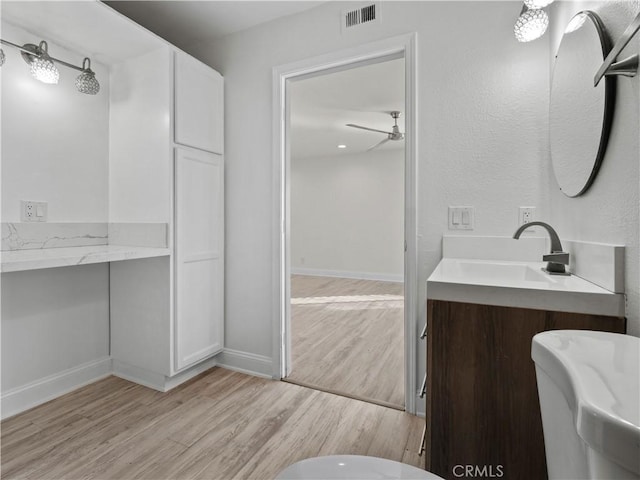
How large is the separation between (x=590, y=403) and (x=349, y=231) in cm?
627

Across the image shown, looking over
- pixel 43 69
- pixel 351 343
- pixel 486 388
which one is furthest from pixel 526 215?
pixel 43 69

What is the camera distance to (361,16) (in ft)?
6.72

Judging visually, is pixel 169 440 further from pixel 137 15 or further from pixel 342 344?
pixel 137 15

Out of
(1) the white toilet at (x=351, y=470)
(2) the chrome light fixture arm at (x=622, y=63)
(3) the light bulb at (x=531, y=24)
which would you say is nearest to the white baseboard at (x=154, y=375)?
(1) the white toilet at (x=351, y=470)

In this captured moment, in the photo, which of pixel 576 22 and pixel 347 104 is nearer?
pixel 576 22

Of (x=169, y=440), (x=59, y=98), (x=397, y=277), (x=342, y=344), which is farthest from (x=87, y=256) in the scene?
(x=397, y=277)

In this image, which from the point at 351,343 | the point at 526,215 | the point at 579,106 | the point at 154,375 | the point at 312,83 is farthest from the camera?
the point at 312,83

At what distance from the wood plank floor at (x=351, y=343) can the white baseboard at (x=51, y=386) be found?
1.29 metres

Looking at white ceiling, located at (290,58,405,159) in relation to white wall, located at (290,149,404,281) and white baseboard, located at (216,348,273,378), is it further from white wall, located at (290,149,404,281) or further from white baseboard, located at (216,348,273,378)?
white baseboard, located at (216,348,273,378)

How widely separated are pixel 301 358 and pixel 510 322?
1.99 m

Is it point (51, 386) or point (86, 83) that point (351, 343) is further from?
point (86, 83)

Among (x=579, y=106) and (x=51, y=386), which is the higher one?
(x=579, y=106)

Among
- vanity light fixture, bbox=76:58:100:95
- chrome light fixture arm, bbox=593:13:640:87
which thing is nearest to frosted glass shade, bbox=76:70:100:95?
vanity light fixture, bbox=76:58:100:95

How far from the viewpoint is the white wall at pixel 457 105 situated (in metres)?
1.68
